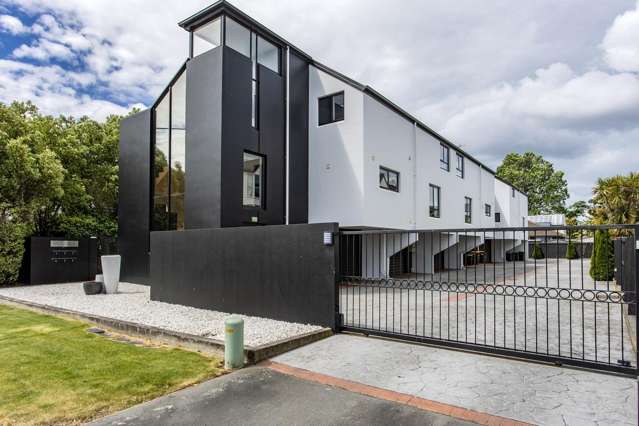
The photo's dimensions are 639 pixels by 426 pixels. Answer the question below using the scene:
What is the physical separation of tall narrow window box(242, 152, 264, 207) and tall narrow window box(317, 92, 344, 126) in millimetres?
3604

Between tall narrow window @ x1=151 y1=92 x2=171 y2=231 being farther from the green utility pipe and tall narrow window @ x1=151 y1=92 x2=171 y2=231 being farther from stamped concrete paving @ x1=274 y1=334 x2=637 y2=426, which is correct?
stamped concrete paving @ x1=274 y1=334 x2=637 y2=426

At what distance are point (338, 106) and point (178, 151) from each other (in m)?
6.65

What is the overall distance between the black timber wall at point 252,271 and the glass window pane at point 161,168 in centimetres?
415

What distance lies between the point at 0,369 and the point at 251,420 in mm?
4049

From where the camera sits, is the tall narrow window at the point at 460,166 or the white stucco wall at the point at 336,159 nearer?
the white stucco wall at the point at 336,159

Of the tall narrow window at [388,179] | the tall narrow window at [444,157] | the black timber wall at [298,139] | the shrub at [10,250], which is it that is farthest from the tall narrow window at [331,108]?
the shrub at [10,250]

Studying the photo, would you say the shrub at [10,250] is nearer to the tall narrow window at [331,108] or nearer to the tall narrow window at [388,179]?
the tall narrow window at [331,108]

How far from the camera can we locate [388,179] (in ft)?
55.3

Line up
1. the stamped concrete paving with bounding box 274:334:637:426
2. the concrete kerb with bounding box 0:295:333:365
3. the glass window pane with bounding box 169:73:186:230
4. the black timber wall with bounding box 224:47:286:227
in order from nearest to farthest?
the stamped concrete paving with bounding box 274:334:637:426 → the concrete kerb with bounding box 0:295:333:365 → the black timber wall with bounding box 224:47:286:227 → the glass window pane with bounding box 169:73:186:230

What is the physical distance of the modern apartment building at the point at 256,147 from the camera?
511 inches

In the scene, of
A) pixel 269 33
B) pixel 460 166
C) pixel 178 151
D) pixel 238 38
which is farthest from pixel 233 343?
pixel 460 166

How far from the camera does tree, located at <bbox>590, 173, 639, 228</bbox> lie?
22.8 meters

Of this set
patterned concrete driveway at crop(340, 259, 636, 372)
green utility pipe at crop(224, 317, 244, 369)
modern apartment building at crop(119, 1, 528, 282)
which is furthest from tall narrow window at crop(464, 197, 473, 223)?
green utility pipe at crop(224, 317, 244, 369)

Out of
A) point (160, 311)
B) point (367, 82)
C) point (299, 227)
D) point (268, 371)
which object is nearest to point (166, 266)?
point (160, 311)
